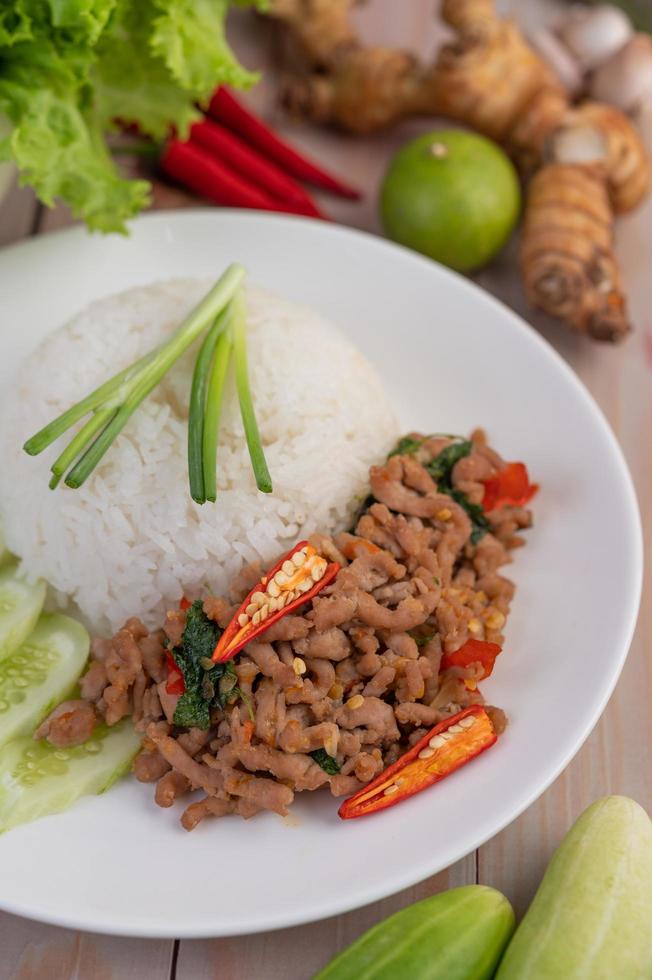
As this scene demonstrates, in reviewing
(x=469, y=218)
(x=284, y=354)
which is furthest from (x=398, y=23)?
(x=284, y=354)

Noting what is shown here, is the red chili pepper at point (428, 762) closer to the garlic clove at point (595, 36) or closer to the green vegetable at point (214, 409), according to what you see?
the green vegetable at point (214, 409)

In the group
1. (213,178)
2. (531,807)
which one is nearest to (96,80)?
(213,178)

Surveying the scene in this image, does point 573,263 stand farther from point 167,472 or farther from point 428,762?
point 428,762

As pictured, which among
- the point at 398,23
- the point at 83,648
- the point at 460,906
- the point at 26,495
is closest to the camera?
the point at 460,906

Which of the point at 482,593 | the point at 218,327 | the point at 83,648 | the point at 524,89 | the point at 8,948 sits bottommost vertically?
the point at 8,948

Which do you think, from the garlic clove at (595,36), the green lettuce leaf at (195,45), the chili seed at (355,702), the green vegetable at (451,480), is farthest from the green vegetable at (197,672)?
the garlic clove at (595,36)

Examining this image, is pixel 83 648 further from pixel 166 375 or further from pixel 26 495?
pixel 166 375
